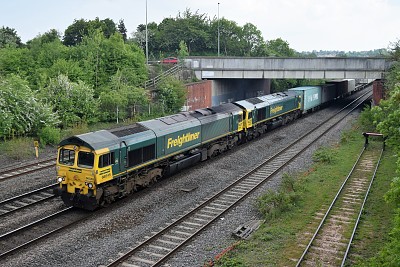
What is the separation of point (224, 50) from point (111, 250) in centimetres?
8308

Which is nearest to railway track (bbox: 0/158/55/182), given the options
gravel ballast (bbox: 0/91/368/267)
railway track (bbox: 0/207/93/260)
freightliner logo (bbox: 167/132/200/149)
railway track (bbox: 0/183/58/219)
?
gravel ballast (bbox: 0/91/368/267)

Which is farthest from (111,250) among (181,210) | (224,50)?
(224,50)

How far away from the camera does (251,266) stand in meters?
13.2

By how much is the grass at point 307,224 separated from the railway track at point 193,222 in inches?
Result: 81.3

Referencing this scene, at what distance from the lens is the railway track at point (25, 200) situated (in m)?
18.6

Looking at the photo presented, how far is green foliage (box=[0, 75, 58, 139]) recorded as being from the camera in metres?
28.7

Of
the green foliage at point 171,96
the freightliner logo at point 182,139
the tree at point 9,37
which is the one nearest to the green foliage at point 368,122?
the green foliage at point 171,96

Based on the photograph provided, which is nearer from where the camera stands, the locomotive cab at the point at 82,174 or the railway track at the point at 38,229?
the railway track at the point at 38,229

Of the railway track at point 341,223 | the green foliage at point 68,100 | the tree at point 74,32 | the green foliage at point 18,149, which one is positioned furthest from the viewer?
the tree at point 74,32

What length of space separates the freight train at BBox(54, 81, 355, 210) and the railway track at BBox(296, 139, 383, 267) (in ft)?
29.1

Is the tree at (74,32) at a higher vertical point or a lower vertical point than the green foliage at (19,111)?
higher

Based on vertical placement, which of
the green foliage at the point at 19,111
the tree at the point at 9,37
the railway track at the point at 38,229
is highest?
the tree at the point at 9,37

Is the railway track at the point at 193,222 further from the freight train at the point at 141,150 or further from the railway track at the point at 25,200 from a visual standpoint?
the railway track at the point at 25,200

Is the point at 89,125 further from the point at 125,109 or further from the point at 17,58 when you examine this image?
the point at 17,58
